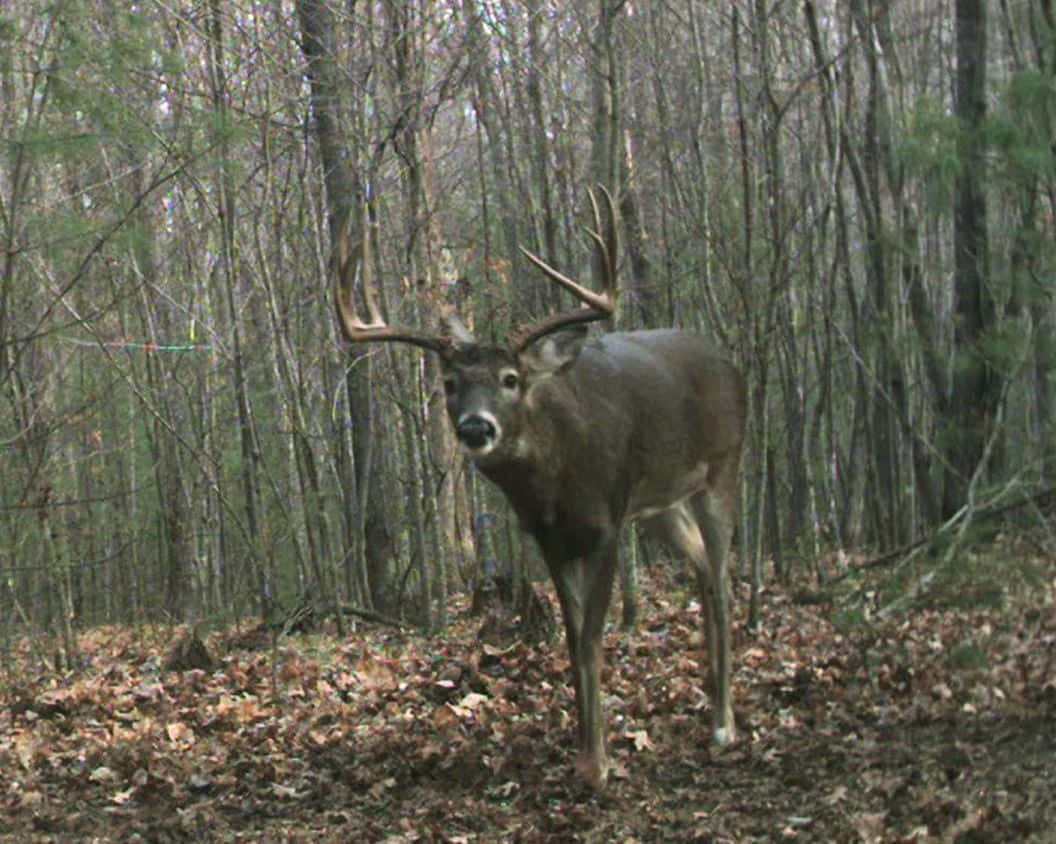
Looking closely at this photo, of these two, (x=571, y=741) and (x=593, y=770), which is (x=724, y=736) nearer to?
(x=571, y=741)

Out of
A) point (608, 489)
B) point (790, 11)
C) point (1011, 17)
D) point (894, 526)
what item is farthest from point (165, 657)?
point (1011, 17)

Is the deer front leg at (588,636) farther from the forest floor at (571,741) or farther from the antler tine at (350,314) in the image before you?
the antler tine at (350,314)

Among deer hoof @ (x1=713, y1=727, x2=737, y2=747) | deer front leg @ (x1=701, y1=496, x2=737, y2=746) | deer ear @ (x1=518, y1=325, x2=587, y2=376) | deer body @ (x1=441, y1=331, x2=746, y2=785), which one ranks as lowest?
deer hoof @ (x1=713, y1=727, x2=737, y2=747)

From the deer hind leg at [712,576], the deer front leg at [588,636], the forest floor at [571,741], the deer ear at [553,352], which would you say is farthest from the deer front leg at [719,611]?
the deer ear at [553,352]

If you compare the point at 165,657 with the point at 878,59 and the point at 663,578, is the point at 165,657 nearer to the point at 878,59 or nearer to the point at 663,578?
the point at 663,578

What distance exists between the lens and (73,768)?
22.0ft

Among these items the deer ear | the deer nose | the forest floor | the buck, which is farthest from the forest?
the deer ear

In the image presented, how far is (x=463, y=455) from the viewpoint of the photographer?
328 inches

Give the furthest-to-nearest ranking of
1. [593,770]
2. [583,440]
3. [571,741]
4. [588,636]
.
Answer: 1. [571,741]
2. [583,440]
3. [588,636]
4. [593,770]

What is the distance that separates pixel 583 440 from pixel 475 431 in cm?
81

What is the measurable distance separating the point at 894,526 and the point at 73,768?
959 cm

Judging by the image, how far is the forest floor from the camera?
18.4 feet

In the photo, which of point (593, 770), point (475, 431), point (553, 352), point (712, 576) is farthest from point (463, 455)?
point (593, 770)

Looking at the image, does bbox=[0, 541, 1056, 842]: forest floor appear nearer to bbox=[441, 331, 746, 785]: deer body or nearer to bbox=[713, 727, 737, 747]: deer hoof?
bbox=[713, 727, 737, 747]: deer hoof
